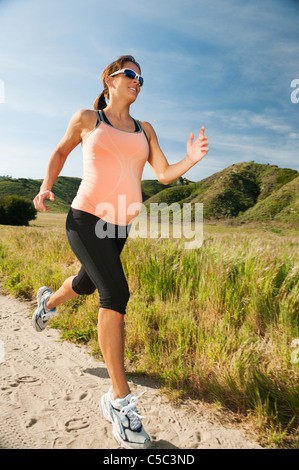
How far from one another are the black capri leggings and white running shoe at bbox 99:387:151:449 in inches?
22.8

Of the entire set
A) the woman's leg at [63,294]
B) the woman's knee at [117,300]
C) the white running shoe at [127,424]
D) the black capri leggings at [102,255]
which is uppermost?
the black capri leggings at [102,255]

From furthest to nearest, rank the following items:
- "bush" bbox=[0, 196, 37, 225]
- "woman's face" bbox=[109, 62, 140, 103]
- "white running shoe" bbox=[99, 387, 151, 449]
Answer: "bush" bbox=[0, 196, 37, 225] < "woman's face" bbox=[109, 62, 140, 103] < "white running shoe" bbox=[99, 387, 151, 449]

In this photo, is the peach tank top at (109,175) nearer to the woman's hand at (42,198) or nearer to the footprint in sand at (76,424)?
the woman's hand at (42,198)

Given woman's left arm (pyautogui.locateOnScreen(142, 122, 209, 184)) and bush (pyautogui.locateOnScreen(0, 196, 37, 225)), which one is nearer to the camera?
woman's left arm (pyautogui.locateOnScreen(142, 122, 209, 184))

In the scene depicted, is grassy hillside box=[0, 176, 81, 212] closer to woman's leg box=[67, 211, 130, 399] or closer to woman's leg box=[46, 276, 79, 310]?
woman's leg box=[46, 276, 79, 310]

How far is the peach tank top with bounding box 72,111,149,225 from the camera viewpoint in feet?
7.59

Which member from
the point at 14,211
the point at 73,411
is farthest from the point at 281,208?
the point at 73,411

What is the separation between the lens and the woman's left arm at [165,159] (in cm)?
244

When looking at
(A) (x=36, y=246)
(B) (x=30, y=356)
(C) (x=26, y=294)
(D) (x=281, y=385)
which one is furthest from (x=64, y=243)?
(D) (x=281, y=385)

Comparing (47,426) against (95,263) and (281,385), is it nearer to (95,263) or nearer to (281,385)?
(95,263)

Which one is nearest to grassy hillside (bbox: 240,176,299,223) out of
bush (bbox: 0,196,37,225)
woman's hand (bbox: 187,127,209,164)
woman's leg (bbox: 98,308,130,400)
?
bush (bbox: 0,196,37,225)

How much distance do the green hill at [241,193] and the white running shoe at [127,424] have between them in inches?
2460

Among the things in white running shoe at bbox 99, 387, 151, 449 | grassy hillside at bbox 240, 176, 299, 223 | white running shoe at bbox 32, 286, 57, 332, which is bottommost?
white running shoe at bbox 99, 387, 151, 449

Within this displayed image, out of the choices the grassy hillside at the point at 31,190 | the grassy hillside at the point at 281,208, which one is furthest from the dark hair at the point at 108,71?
the grassy hillside at the point at 31,190
